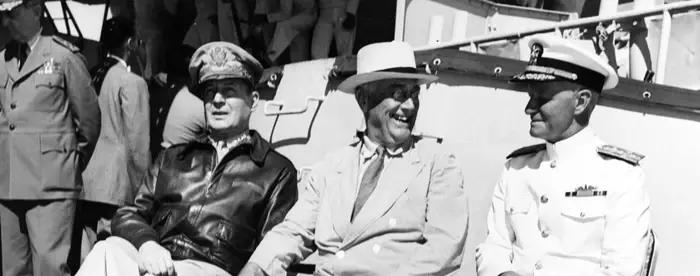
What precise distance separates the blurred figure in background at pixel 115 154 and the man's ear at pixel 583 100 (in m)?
2.84

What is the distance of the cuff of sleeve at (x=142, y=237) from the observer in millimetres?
4262

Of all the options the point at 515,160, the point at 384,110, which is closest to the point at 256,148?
the point at 384,110

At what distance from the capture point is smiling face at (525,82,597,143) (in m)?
3.70

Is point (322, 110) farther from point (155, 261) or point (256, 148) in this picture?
point (155, 261)

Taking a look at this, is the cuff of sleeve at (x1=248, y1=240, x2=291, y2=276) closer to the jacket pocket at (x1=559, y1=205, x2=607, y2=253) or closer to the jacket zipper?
the jacket zipper

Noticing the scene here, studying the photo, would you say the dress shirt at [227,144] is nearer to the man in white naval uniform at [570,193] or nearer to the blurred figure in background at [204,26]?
the man in white naval uniform at [570,193]

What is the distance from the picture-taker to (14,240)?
5.54m

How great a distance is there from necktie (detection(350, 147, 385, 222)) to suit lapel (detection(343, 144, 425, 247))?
0.03 m

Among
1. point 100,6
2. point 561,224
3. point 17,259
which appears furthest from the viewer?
point 100,6

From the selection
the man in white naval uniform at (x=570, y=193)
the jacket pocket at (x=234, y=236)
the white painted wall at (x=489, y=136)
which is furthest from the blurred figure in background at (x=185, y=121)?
the man in white naval uniform at (x=570, y=193)

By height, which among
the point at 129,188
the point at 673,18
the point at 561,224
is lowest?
→ the point at 129,188

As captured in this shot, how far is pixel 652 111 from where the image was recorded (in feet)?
15.4

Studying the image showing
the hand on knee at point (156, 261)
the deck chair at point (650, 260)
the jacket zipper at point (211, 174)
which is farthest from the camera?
the jacket zipper at point (211, 174)

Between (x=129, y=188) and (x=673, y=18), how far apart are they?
9.81 feet
